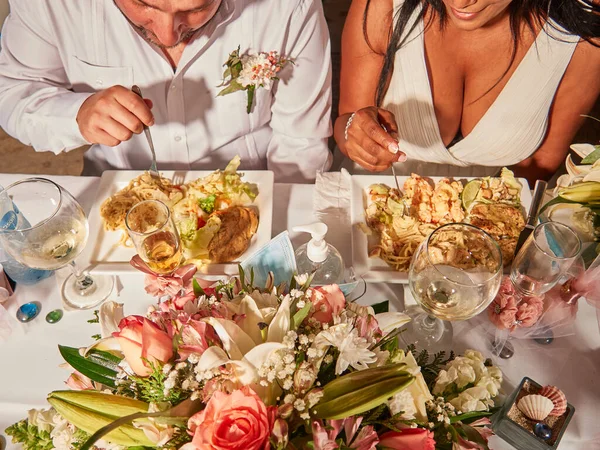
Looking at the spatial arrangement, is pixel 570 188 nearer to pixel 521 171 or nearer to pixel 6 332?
pixel 521 171

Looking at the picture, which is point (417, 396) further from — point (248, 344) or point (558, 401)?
point (558, 401)

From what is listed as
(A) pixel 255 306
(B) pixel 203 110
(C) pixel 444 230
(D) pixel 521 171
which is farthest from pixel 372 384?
(D) pixel 521 171

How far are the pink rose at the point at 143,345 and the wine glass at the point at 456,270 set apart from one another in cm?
51

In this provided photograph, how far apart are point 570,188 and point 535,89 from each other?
0.64 m

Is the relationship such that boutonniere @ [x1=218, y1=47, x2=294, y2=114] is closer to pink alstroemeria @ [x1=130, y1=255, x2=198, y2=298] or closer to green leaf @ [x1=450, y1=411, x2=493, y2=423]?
pink alstroemeria @ [x1=130, y1=255, x2=198, y2=298]

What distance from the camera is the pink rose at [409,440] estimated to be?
2.27ft

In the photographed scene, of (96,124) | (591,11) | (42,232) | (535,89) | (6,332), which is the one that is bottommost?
(6,332)

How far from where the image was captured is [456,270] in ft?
3.45

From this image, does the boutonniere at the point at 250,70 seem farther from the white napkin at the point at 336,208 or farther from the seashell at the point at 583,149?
the seashell at the point at 583,149

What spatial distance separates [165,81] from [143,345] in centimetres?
117

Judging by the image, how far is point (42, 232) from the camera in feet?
3.51

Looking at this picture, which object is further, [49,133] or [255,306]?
[49,133]

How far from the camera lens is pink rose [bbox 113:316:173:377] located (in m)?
0.72

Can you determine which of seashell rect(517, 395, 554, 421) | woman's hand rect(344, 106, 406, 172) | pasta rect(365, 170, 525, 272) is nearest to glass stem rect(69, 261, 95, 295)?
pasta rect(365, 170, 525, 272)
